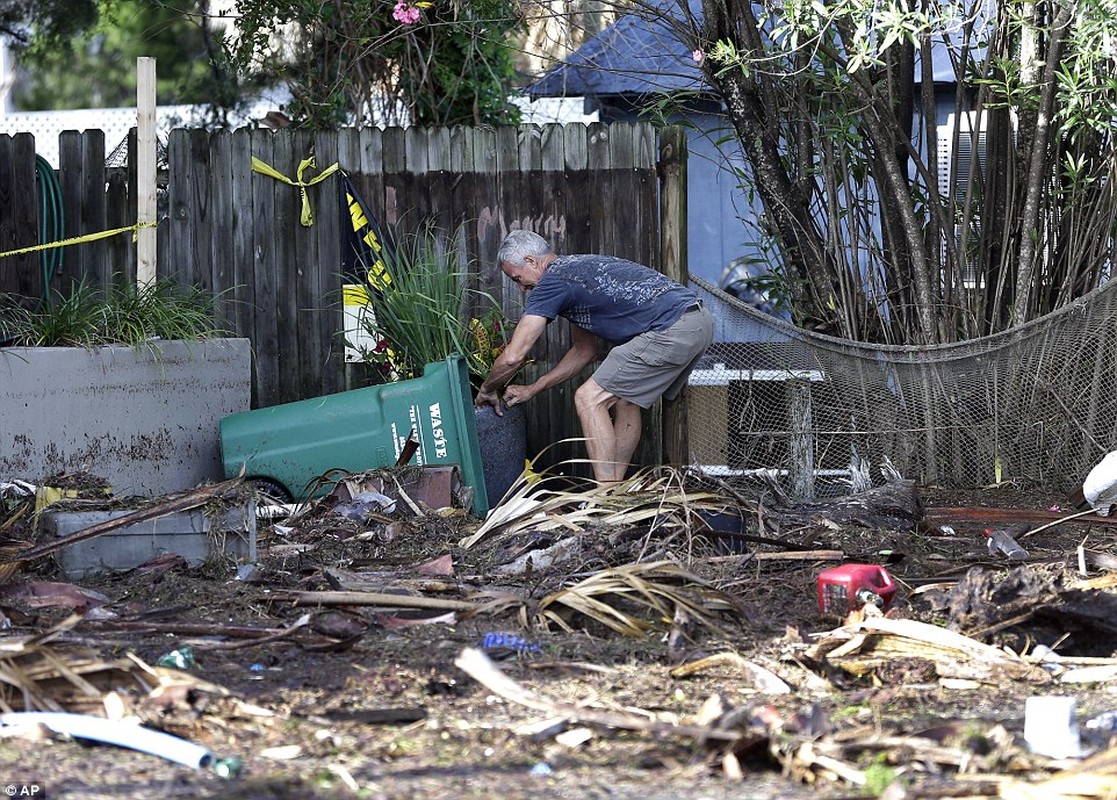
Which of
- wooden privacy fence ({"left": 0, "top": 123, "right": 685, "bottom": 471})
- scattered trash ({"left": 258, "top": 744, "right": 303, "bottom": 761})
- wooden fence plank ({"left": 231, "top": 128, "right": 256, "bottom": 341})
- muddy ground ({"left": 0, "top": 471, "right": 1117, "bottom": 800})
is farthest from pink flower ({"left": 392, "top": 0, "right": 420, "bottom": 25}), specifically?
scattered trash ({"left": 258, "top": 744, "right": 303, "bottom": 761})

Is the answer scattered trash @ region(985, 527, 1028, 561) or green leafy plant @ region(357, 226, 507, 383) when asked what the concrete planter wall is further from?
scattered trash @ region(985, 527, 1028, 561)

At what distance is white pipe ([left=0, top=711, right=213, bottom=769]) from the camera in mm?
2891

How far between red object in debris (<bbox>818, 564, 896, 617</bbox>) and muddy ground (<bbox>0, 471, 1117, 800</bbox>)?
7 centimetres

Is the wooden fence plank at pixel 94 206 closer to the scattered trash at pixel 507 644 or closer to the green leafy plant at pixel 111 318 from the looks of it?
the green leafy plant at pixel 111 318

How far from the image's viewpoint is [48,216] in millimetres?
7152

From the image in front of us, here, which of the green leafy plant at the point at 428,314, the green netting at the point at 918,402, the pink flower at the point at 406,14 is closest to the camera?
the green netting at the point at 918,402

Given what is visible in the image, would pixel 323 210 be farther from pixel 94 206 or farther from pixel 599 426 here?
pixel 599 426

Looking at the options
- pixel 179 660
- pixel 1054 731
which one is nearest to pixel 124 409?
pixel 179 660

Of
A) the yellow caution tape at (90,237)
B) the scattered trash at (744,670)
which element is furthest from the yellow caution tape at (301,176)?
the scattered trash at (744,670)

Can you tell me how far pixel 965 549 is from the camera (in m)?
5.42

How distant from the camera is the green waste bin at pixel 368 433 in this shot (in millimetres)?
6184

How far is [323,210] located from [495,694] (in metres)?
4.33

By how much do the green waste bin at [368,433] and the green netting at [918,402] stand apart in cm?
130

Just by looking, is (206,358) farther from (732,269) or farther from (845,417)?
(732,269)
